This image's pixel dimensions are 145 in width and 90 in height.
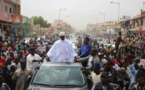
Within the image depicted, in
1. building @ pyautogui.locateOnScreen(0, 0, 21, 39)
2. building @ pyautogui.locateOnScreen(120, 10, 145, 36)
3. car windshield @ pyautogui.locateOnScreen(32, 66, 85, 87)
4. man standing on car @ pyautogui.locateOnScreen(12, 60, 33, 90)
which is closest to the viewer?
car windshield @ pyautogui.locateOnScreen(32, 66, 85, 87)

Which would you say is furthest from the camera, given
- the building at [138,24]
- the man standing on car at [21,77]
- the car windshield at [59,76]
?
the building at [138,24]

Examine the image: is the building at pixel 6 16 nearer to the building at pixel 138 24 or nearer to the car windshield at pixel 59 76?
the building at pixel 138 24

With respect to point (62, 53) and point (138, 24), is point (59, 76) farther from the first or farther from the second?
point (138, 24)

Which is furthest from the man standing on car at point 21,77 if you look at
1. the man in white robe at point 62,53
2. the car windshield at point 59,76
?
the man in white robe at point 62,53

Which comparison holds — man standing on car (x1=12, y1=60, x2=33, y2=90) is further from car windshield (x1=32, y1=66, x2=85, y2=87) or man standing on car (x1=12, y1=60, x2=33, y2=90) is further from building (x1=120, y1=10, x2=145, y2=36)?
building (x1=120, y1=10, x2=145, y2=36)

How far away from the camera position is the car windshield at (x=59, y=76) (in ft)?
19.1

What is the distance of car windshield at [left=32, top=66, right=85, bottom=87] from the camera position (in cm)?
583

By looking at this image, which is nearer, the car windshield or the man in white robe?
the car windshield

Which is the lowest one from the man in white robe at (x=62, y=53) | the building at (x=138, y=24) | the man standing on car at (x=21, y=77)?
the man standing on car at (x=21, y=77)

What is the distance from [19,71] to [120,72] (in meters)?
2.87

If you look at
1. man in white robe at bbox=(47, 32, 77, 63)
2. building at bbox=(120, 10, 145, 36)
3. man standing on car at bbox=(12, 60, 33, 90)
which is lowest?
man standing on car at bbox=(12, 60, 33, 90)

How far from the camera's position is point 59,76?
19.7 feet

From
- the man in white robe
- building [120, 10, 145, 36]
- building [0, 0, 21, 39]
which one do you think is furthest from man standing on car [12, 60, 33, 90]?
building [120, 10, 145, 36]

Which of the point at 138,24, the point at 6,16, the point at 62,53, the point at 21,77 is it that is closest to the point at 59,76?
the point at 21,77
